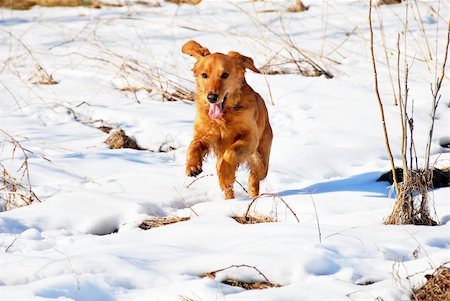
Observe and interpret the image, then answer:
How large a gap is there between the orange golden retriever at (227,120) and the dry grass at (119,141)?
1.21 m

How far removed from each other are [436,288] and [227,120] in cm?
208

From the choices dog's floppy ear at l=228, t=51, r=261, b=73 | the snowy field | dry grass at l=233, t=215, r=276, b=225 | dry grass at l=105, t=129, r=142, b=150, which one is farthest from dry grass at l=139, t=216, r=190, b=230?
dry grass at l=105, t=129, r=142, b=150

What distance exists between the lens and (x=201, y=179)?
15.2 ft

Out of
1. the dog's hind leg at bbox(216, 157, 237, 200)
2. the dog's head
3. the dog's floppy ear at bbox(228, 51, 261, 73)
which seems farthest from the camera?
the dog's floppy ear at bbox(228, 51, 261, 73)

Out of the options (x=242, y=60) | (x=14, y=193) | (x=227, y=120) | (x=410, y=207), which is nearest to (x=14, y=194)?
(x=14, y=193)

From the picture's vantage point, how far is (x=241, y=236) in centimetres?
307

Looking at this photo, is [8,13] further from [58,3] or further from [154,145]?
[154,145]

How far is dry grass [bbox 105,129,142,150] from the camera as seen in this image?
5.43 m

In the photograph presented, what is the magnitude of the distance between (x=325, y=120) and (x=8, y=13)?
6839 millimetres

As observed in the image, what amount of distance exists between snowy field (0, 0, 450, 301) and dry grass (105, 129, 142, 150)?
0.07 m

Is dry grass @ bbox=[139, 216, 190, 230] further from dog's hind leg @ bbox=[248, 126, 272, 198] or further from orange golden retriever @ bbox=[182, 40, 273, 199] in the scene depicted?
dog's hind leg @ bbox=[248, 126, 272, 198]

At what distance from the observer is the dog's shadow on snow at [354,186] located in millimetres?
4280

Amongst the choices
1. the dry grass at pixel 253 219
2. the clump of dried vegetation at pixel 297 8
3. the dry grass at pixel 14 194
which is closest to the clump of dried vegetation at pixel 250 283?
the dry grass at pixel 253 219

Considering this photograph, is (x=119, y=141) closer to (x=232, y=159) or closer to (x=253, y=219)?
(x=232, y=159)
